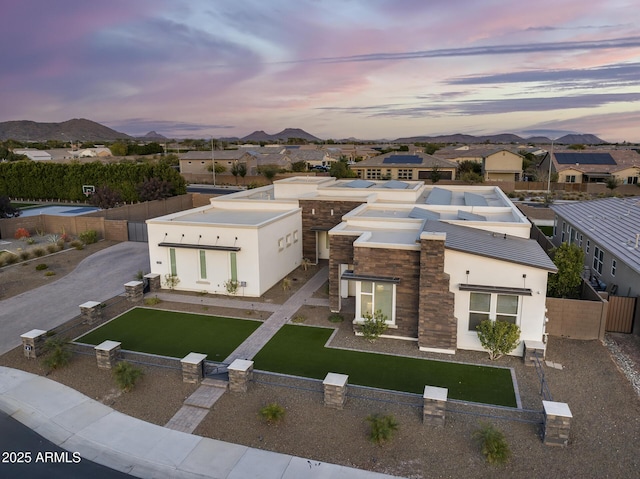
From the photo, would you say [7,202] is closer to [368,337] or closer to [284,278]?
[284,278]

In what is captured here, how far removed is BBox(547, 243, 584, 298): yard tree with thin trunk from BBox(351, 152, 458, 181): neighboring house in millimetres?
48923

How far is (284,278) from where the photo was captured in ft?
73.7

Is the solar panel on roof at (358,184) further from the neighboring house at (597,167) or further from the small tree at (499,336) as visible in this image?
the neighboring house at (597,167)

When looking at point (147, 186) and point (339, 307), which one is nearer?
point (339, 307)

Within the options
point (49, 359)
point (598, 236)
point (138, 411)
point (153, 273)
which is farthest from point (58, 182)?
point (598, 236)

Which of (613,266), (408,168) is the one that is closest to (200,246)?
(613,266)

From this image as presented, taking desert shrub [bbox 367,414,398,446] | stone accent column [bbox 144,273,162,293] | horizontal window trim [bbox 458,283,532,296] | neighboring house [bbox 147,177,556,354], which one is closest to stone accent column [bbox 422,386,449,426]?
desert shrub [bbox 367,414,398,446]

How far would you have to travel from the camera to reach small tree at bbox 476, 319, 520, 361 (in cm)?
1351

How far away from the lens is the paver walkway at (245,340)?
36.5 ft

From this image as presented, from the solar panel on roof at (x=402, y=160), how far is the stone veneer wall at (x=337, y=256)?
175 ft

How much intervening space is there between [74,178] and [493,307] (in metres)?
47.8

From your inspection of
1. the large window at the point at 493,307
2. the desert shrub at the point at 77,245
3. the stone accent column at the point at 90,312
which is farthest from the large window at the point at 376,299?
the desert shrub at the point at 77,245

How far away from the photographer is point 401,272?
1493cm

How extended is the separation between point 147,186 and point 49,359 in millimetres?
32007
